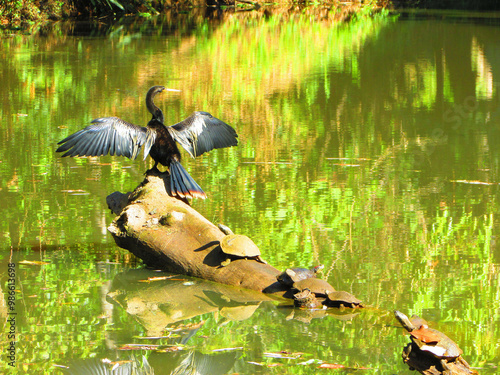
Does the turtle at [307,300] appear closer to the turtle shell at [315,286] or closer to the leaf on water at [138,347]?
the turtle shell at [315,286]

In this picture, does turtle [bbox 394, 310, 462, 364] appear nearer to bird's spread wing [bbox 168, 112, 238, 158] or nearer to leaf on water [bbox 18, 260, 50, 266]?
bird's spread wing [bbox 168, 112, 238, 158]

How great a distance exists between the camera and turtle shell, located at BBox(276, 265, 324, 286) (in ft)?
15.0

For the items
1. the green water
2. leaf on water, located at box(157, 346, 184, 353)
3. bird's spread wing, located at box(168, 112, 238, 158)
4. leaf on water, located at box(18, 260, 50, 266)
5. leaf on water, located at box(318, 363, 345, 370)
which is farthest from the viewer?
bird's spread wing, located at box(168, 112, 238, 158)

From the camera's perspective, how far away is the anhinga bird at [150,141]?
545 cm

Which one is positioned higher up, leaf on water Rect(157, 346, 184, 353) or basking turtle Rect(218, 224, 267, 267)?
basking turtle Rect(218, 224, 267, 267)

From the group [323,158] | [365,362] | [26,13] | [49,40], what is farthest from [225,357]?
[26,13]

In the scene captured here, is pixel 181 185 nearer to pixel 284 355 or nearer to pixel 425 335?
pixel 284 355

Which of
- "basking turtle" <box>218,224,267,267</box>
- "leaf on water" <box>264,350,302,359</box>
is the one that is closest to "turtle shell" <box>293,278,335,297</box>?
"basking turtle" <box>218,224,267,267</box>

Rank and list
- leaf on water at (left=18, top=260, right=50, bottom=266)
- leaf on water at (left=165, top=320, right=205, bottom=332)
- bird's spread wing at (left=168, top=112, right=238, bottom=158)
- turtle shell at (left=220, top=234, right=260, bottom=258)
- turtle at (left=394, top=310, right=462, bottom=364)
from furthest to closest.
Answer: bird's spread wing at (left=168, top=112, right=238, bottom=158), leaf on water at (left=18, top=260, right=50, bottom=266), turtle shell at (left=220, top=234, right=260, bottom=258), leaf on water at (left=165, top=320, right=205, bottom=332), turtle at (left=394, top=310, right=462, bottom=364)

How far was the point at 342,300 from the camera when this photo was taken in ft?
14.4

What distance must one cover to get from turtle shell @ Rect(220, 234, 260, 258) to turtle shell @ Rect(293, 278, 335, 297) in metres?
0.49

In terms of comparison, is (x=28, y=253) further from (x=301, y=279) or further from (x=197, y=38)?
(x=197, y=38)

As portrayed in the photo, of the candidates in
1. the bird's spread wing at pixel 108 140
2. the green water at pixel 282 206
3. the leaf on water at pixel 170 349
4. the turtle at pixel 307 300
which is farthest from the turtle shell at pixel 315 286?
the bird's spread wing at pixel 108 140

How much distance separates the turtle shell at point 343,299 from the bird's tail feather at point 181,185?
1597 mm
